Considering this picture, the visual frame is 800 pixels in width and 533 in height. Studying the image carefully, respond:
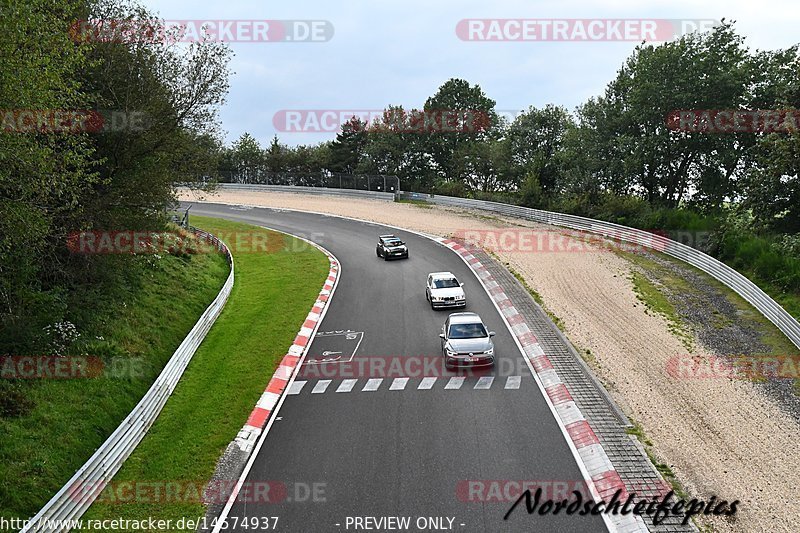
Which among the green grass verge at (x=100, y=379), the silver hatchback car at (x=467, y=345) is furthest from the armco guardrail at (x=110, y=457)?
the silver hatchback car at (x=467, y=345)

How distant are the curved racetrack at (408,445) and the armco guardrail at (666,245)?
11.8 metres

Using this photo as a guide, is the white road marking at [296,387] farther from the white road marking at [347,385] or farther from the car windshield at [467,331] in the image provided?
the car windshield at [467,331]

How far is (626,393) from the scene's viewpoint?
1797cm

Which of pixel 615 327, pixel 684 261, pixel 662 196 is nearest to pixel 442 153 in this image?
pixel 662 196

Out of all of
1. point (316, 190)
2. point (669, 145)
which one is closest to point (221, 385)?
point (669, 145)

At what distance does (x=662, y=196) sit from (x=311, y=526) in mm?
44787

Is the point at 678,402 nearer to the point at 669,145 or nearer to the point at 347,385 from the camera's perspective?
the point at 347,385

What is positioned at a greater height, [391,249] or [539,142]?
[539,142]

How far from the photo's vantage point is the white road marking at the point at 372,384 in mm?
18211

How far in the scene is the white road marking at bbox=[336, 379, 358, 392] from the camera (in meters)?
18.3

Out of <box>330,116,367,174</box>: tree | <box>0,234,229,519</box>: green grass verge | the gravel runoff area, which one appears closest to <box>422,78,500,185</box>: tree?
<box>330,116,367,174</box>: tree

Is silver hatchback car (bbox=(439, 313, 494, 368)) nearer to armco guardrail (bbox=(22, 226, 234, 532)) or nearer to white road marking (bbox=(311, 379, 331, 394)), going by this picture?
white road marking (bbox=(311, 379, 331, 394))

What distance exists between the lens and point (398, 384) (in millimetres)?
18469

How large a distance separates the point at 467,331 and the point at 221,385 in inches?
334
